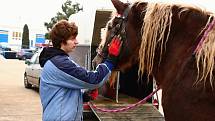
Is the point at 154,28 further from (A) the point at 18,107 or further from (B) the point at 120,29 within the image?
(A) the point at 18,107

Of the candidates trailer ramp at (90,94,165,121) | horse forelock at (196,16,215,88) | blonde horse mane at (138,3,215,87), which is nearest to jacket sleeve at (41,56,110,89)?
blonde horse mane at (138,3,215,87)

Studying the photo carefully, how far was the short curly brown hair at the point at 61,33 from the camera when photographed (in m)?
3.48

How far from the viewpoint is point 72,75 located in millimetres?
3314

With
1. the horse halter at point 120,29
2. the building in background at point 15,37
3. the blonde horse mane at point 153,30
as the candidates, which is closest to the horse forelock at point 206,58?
the blonde horse mane at point 153,30

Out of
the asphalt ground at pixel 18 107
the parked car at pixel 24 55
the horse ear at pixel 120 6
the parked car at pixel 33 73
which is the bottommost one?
the parked car at pixel 24 55

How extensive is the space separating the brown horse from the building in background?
74.0 metres

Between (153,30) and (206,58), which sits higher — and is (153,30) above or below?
above

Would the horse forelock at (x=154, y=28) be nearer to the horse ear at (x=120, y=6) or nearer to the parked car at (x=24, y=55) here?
the horse ear at (x=120, y=6)

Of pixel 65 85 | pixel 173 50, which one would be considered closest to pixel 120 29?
pixel 173 50

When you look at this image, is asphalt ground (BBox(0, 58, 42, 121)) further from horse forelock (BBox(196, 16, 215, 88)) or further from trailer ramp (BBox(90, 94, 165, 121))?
horse forelock (BBox(196, 16, 215, 88))

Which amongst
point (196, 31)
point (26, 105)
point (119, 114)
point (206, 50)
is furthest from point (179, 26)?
point (26, 105)

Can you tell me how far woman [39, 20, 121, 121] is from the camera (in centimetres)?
330

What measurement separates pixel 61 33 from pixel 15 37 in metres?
78.8

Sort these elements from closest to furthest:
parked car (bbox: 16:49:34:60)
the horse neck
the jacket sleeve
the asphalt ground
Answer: the horse neck < the jacket sleeve < the asphalt ground < parked car (bbox: 16:49:34:60)
